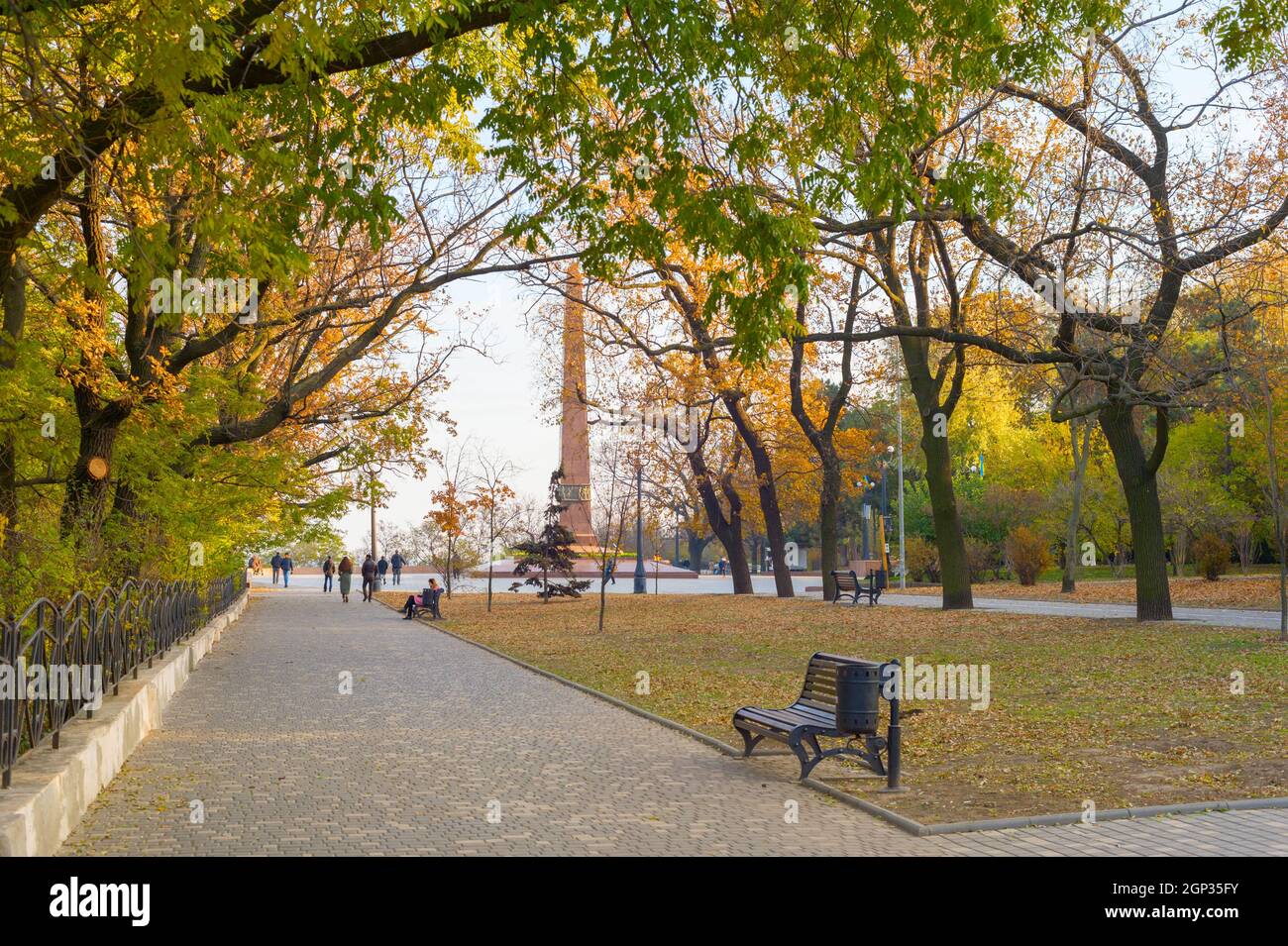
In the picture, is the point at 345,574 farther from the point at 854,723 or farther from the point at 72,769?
the point at 72,769

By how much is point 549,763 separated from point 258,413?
14.4 meters

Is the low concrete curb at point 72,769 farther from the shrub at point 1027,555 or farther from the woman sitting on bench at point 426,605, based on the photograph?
the shrub at point 1027,555

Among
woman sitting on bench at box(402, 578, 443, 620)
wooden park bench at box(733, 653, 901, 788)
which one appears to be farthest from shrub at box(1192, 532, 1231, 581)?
wooden park bench at box(733, 653, 901, 788)

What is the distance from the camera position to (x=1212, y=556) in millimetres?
38344

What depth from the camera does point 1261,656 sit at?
53.0 ft

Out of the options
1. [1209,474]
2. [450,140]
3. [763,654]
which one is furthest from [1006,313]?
[1209,474]

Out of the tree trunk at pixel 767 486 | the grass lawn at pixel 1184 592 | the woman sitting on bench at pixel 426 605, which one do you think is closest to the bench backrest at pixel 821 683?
the grass lawn at pixel 1184 592

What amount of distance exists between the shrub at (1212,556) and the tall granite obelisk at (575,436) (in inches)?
792

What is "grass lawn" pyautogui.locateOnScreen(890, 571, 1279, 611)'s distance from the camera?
29.7 metres

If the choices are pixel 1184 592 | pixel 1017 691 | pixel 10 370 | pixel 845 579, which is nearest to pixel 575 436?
pixel 845 579

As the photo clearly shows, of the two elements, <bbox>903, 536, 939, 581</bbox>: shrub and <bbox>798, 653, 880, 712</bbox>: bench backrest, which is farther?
<bbox>903, 536, 939, 581</bbox>: shrub

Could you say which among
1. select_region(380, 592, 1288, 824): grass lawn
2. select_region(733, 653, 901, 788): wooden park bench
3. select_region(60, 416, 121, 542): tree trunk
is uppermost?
select_region(60, 416, 121, 542): tree trunk

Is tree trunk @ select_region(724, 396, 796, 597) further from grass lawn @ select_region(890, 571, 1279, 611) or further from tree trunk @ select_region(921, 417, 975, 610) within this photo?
tree trunk @ select_region(921, 417, 975, 610)

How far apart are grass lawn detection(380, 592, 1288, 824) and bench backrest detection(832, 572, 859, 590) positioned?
447 centimetres
